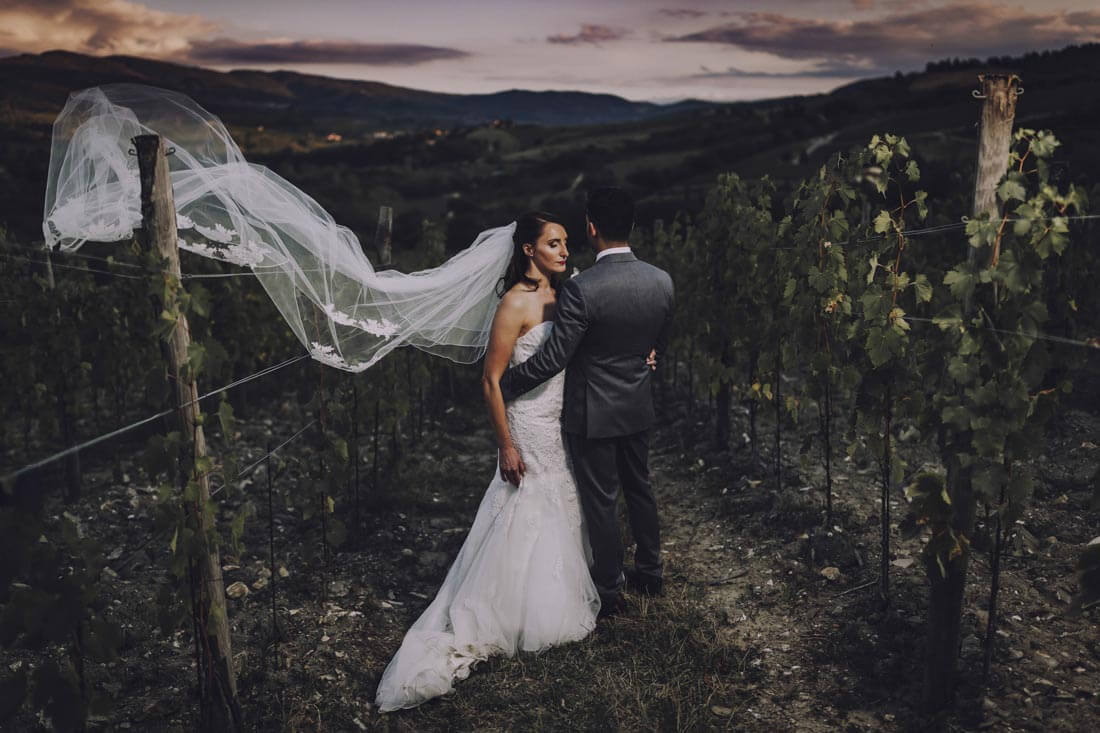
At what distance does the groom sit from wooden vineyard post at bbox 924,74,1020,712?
1.50 m

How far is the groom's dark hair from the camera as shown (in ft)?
13.1

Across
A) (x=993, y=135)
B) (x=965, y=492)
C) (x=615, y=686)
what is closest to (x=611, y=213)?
(x=993, y=135)

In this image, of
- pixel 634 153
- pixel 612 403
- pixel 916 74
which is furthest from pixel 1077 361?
pixel 916 74

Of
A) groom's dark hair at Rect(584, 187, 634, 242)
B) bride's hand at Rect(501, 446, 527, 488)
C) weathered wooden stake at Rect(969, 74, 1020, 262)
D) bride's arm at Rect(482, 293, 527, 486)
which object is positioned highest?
weathered wooden stake at Rect(969, 74, 1020, 262)

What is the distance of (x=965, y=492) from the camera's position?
3.25m

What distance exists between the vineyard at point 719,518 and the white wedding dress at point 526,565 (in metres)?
0.17

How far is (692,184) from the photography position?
38.9 m

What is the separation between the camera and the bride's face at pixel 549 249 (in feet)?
13.5

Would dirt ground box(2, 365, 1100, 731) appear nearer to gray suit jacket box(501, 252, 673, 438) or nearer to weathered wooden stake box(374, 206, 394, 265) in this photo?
gray suit jacket box(501, 252, 673, 438)

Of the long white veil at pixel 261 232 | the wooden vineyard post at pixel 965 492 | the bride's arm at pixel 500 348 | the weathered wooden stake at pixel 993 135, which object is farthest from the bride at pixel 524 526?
the weathered wooden stake at pixel 993 135

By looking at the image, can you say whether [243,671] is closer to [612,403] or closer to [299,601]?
[299,601]

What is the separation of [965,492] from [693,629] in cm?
168

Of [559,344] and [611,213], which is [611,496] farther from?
[611,213]

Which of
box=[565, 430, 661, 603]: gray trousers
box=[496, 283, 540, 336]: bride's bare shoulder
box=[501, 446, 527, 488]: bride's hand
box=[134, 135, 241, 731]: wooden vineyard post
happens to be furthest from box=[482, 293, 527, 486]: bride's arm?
box=[134, 135, 241, 731]: wooden vineyard post
